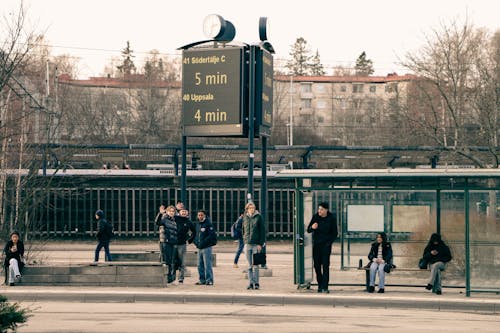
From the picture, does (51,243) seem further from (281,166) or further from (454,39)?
(454,39)

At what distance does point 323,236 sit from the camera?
2016 centimetres

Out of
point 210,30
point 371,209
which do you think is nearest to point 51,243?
point 210,30

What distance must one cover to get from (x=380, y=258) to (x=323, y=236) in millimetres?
1278

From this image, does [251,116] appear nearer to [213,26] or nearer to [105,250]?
[213,26]

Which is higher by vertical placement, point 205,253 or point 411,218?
point 411,218

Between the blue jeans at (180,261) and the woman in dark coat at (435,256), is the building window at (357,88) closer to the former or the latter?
the blue jeans at (180,261)

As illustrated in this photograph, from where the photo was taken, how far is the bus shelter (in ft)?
65.5

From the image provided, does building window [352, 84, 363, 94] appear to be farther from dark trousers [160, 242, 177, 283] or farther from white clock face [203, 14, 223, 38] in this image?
dark trousers [160, 242, 177, 283]

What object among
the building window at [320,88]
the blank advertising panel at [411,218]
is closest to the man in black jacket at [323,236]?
the blank advertising panel at [411,218]

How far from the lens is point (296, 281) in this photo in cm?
2095

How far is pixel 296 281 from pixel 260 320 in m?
4.72

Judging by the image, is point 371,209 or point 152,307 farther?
point 371,209

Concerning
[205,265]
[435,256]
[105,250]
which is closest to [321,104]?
[105,250]

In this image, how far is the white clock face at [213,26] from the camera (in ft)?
77.0
